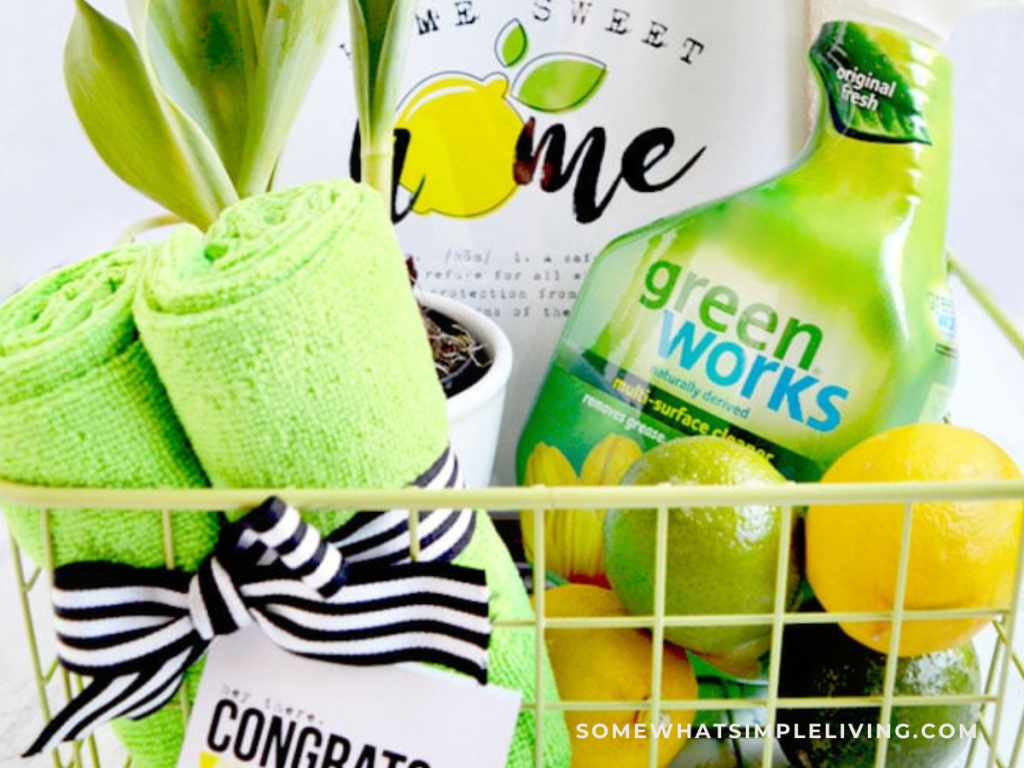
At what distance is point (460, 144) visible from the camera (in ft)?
1.85

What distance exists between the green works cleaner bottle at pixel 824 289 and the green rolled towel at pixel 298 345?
0.59 feet

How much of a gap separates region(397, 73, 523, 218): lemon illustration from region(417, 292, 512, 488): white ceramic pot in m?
0.05

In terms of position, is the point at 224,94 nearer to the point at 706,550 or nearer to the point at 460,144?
the point at 460,144

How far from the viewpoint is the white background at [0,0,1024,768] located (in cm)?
59

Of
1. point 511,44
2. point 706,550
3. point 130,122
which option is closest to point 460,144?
point 511,44

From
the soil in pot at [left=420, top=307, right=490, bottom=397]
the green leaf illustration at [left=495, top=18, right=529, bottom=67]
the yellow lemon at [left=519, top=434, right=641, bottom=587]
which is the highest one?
the green leaf illustration at [left=495, top=18, right=529, bottom=67]

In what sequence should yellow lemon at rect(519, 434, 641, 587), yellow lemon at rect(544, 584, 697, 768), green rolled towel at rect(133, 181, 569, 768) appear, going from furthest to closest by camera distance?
yellow lemon at rect(519, 434, 641, 587) < yellow lemon at rect(544, 584, 697, 768) < green rolled towel at rect(133, 181, 569, 768)

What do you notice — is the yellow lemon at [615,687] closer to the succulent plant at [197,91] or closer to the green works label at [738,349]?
the green works label at [738,349]

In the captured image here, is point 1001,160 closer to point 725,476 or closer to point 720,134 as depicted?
point 720,134

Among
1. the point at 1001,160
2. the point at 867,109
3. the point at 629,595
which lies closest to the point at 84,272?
the point at 629,595

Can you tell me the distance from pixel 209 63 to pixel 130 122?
4 cm

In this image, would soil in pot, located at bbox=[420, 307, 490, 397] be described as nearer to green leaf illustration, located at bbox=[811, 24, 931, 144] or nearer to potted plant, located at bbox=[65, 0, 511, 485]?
potted plant, located at bbox=[65, 0, 511, 485]

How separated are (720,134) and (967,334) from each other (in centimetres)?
20

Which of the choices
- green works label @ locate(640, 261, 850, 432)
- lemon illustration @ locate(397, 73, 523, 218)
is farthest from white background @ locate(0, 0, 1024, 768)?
green works label @ locate(640, 261, 850, 432)
